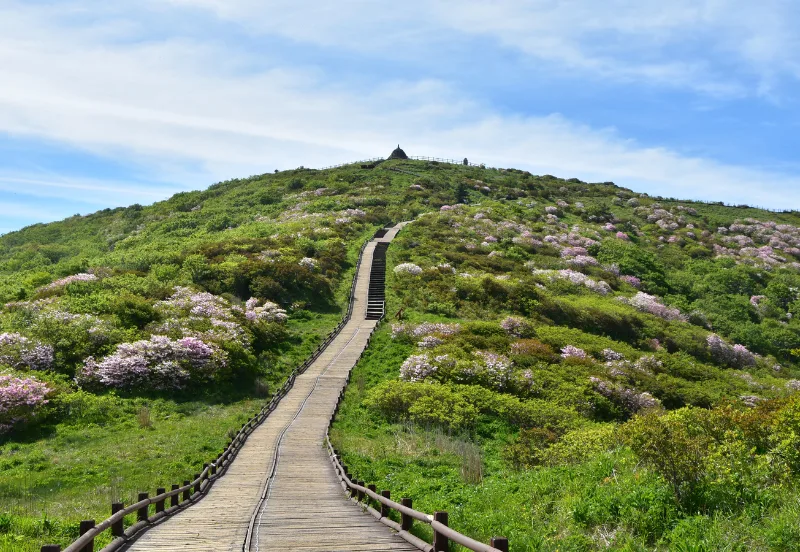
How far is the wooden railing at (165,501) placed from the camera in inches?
316

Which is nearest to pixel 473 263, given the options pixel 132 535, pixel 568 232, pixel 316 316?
pixel 316 316

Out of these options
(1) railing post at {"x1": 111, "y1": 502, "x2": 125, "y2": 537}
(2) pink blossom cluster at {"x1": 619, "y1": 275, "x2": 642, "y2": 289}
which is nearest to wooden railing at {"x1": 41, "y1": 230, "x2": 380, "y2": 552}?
(1) railing post at {"x1": 111, "y1": 502, "x2": 125, "y2": 537}

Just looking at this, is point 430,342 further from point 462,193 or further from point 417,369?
point 462,193

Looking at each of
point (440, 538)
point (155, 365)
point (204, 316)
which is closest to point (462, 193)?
point (204, 316)

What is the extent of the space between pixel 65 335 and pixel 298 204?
48.5 m

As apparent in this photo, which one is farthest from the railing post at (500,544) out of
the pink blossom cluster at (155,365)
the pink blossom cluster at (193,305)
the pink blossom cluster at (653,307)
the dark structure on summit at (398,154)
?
the dark structure on summit at (398,154)

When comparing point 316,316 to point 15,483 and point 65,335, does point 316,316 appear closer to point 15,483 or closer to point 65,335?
point 65,335

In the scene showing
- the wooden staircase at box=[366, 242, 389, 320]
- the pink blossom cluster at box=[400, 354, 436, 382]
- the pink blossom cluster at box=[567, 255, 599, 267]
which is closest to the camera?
the pink blossom cluster at box=[400, 354, 436, 382]

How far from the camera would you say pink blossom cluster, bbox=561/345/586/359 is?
29097mm

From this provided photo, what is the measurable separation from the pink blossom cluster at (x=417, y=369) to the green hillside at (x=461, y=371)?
3.8 inches

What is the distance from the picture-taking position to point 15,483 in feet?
50.5

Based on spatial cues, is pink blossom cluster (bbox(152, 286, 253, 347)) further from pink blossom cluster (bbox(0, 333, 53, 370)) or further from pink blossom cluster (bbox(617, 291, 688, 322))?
pink blossom cluster (bbox(617, 291, 688, 322))

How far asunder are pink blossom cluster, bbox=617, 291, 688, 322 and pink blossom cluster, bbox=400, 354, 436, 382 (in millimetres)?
21579

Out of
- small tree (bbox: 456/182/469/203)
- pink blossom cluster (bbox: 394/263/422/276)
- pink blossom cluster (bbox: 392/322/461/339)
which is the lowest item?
pink blossom cluster (bbox: 392/322/461/339)
